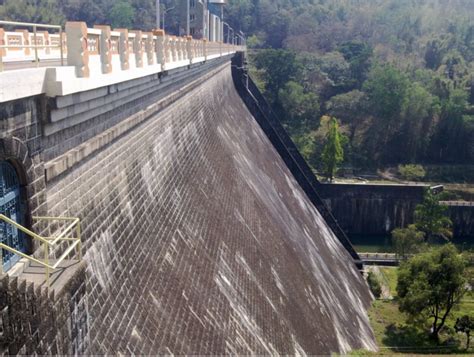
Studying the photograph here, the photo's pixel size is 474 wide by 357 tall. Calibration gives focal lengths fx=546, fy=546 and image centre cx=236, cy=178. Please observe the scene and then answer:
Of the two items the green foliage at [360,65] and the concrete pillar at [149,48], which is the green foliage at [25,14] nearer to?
the green foliage at [360,65]

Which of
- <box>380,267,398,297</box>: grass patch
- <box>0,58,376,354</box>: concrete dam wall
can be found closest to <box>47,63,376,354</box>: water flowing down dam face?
<box>0,58,376,354</box>: concrete dam wall

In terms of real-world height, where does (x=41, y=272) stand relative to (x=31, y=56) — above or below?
below

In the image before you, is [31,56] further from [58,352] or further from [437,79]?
[437,79]


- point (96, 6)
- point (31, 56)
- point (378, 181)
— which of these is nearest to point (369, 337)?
point (31, 56)

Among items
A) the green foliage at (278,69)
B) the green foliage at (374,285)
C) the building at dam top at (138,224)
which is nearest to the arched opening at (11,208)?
the building at dam top at (138,224)

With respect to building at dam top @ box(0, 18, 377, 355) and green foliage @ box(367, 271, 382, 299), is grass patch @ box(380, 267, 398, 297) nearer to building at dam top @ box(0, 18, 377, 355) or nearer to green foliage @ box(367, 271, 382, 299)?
green foliage @ box(367, 271, 382, 299)

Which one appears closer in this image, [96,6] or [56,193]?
[56,193]

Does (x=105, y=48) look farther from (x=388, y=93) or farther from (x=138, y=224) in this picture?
(x=388, y=93)
